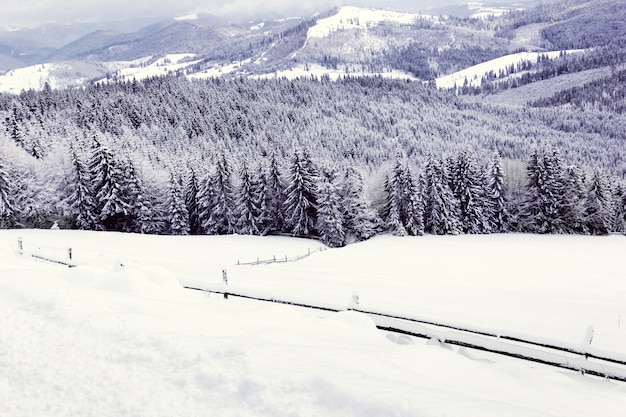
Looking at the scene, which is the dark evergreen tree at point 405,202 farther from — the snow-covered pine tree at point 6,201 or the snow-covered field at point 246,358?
the snow-covered pine tree at point 6,201

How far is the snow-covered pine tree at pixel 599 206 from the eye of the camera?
168 ft

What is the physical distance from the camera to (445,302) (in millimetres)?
16750

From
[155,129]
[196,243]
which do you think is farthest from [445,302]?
[155,129]

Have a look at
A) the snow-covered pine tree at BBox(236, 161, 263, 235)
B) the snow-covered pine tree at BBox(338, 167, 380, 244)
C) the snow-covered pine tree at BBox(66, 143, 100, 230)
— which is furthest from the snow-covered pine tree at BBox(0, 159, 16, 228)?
the snow-covered pine tree at BBox(338, 167, 380, 244)

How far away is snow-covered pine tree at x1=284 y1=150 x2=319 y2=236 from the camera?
56.2 m

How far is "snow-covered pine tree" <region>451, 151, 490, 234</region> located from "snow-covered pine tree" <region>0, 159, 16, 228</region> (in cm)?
5627

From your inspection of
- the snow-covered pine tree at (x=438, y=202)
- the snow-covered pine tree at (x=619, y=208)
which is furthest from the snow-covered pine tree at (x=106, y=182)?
the snow-covered pine tree at (x=619, y=208)

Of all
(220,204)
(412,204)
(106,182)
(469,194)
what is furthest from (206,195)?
(469,194)

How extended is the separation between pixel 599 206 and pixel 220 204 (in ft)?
159

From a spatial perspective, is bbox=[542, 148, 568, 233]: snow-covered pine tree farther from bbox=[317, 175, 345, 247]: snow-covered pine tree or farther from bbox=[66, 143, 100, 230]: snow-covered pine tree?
bbox=[66, 143, 100, 230]: snow-covered pine tree

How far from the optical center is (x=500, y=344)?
8234 millimetres

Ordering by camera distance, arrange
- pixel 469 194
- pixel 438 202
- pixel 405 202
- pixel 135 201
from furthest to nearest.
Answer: pixel 135 201 → pixel 469 194 → pixel 405 202 → pixel 438 202

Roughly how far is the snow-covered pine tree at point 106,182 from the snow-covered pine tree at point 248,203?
48.9 ft

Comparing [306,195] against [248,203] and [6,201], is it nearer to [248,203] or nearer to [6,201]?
[248,203]
